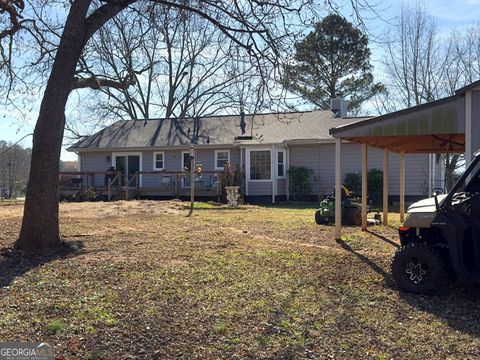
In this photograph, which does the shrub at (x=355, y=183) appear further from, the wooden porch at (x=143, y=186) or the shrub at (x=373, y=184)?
the wooden porch at (x=143, y=186)

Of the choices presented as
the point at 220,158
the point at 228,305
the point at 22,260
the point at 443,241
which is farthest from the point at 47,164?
the point at 220,158

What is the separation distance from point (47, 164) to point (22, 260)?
1663 millimetres

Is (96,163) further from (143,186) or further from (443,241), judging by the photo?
(443,241)

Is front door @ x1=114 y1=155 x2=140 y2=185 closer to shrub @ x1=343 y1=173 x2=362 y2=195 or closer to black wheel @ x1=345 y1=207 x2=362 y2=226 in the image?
shrub @ x1=343 y1=173 x2=362 y2=195

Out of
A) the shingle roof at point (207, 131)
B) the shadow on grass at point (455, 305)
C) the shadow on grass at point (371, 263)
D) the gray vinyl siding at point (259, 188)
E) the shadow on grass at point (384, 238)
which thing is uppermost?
the shingle roof at point (207, 131)

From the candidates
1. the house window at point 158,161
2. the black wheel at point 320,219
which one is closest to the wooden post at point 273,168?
the house window at point 158,161

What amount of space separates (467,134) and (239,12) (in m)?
4.46

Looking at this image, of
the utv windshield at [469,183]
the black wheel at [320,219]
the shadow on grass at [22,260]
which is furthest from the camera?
the black wheel at [320,219]

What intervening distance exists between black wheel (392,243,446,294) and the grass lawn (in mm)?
165

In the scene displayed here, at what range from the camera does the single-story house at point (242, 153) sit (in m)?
23.0

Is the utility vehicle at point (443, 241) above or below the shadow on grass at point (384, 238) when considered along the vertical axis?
above

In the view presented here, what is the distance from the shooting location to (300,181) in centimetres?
2367

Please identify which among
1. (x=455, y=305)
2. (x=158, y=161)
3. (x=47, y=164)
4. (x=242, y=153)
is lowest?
(x=455, y=305)

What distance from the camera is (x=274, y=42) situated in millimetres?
9078
